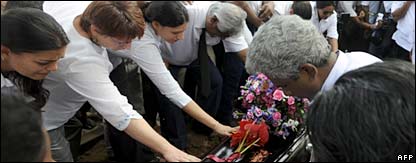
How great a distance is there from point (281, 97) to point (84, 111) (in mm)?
1021

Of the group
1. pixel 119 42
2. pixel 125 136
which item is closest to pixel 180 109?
pixel 125 136

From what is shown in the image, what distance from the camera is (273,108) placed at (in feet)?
5.30

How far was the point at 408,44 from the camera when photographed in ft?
9.07

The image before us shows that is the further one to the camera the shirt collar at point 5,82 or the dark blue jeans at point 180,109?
the dark blue jeans at point 180,109

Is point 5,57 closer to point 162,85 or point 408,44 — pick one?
point 162,85

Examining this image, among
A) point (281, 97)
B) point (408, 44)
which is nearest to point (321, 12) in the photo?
point (281, 97)

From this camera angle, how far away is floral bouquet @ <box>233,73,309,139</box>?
5.24 ft

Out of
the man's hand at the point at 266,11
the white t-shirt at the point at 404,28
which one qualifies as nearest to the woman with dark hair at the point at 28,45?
the white t-shirt at the point at 404,28

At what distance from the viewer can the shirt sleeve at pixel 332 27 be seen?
5.57 feet

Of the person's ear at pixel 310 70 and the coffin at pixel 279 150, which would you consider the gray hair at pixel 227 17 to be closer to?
the coffin at pixel 279 150

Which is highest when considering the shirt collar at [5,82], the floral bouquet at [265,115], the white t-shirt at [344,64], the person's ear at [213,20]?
the white t-shirt at [344,64]

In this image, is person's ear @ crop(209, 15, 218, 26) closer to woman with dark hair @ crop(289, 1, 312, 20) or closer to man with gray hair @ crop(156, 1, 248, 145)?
man with gray hair @ crop(156, 1, 248, 145)

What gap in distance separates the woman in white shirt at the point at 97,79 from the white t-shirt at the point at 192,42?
869 mm

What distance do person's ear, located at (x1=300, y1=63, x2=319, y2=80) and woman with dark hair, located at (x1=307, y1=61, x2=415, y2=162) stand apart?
17.9 inches
